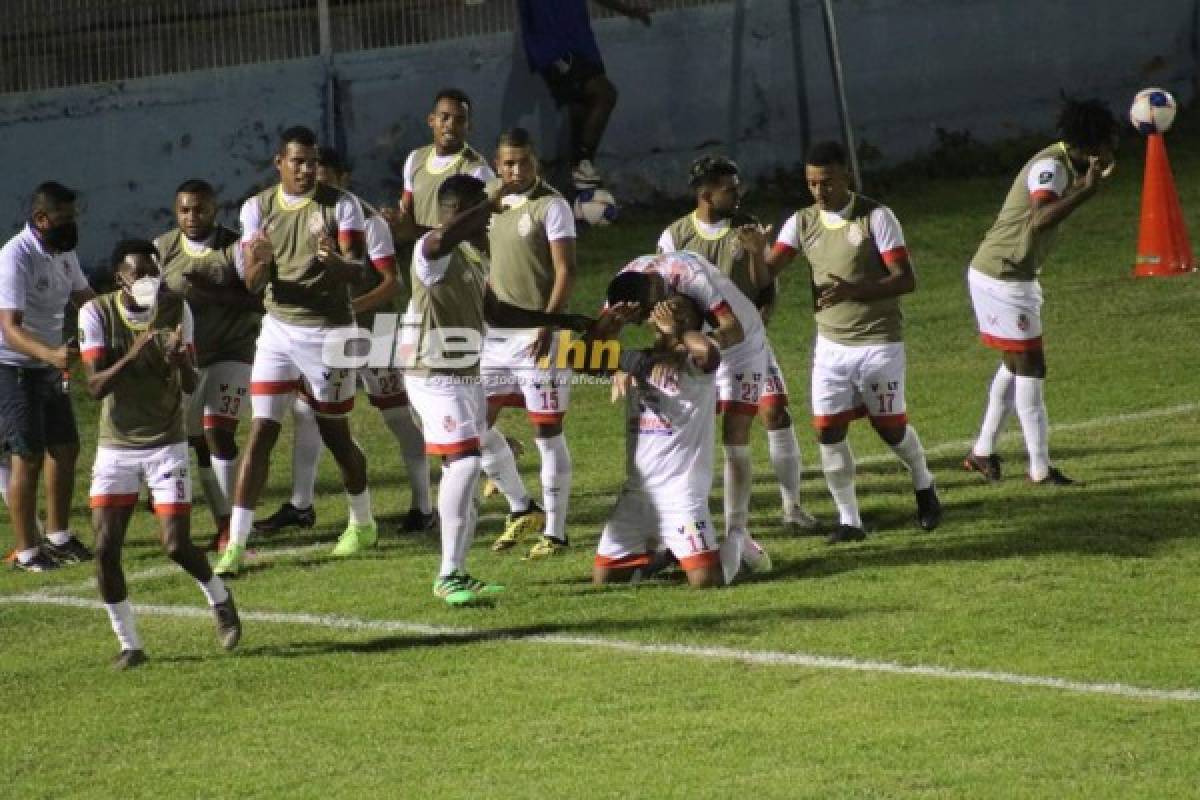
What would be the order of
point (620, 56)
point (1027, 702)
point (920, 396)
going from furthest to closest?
1. point (620, 56)
2. point (920, 396)
3. point (1027, 702)

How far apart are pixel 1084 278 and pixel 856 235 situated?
365 inches

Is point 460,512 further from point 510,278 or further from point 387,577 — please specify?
point 510,278

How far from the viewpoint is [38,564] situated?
51.2ft

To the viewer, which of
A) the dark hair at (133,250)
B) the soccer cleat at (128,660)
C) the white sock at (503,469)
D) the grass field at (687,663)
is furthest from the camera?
the white sock at (503,469)

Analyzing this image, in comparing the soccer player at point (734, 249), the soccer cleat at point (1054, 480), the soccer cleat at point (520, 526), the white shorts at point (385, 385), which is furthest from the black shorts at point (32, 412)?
the soccer cleat at point (1054, 480)

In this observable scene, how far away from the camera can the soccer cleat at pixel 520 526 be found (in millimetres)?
15414

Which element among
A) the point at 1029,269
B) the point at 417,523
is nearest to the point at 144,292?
the point at 417,523

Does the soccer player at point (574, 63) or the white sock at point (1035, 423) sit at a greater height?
the soccer player at point (574, 63)

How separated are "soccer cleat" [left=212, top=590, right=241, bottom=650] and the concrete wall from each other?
10.8 metres

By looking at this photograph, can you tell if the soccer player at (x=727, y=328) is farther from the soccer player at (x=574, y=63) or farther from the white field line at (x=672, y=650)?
the soccer player at (x=574, y=63)

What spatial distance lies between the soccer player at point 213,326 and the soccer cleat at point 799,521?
11.3 feet

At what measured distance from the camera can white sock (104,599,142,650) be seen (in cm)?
1273

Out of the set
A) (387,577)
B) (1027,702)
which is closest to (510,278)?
(387,577)

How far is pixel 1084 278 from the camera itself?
23.6 meters
